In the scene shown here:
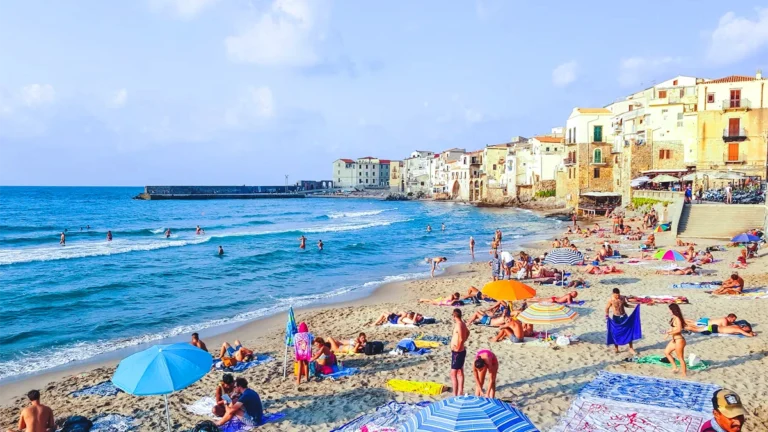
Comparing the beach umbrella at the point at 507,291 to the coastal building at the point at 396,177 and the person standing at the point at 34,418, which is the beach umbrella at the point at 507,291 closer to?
the person standing at the point at 34,418

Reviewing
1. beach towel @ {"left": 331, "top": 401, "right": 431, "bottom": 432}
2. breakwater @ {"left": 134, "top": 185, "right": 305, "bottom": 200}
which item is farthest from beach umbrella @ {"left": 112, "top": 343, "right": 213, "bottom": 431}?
breakwater @ {"left": 134, "top": 185, "right": 305, "bottom": 200}

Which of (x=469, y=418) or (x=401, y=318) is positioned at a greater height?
(x=469, y=418)

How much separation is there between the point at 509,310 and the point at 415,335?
2342 millimetres

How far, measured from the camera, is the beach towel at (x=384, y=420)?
21.1 feet

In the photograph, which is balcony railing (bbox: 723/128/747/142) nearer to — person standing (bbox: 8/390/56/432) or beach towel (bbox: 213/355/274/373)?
beach towel (bbox: 213/355/274/373)

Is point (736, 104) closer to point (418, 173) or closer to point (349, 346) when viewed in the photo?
point (349, 346)

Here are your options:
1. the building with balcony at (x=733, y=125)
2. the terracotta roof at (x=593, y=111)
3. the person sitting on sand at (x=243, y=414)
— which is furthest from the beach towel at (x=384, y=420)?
the terracotta roof at (x=593, y=111)

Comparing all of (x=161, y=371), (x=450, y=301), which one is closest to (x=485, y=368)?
(x=161, y=371)

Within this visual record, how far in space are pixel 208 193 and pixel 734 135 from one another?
102m

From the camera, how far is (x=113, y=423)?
8.48 m

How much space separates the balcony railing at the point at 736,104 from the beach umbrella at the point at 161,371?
4317cm

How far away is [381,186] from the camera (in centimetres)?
13312

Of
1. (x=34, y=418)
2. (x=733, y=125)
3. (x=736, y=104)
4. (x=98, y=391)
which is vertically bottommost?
(x=98, y=391)

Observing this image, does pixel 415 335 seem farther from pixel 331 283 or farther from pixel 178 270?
pixel 178 270
